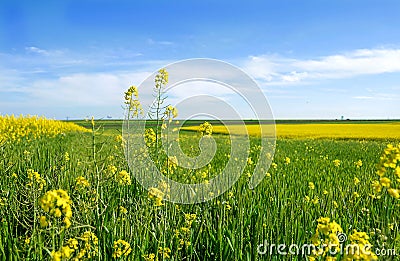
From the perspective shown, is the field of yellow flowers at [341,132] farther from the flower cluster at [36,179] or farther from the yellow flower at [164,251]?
the yellow flower at [164,251]

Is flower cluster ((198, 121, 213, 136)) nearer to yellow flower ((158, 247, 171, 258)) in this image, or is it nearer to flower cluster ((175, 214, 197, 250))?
flower cluster ((175, 214, 197, 250))

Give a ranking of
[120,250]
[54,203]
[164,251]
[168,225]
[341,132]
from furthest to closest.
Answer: [341,132] → [168,225] → [164,251] → [120,250] → [54,203]

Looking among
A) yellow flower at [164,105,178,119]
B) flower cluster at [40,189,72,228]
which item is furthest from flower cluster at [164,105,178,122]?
flower cluster at [40,189,72,228]

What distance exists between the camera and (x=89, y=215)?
12.1ft

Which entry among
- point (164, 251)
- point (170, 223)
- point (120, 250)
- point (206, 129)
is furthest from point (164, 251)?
point (206, 129)

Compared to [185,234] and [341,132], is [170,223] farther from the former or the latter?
[341,132]

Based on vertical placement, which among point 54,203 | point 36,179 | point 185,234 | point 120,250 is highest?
point 54,203

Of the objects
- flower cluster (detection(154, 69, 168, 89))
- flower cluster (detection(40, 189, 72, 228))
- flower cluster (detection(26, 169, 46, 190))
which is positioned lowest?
flower cluster (detection(26, 169, 46, 190))

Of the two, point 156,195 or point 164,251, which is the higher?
point 156,195

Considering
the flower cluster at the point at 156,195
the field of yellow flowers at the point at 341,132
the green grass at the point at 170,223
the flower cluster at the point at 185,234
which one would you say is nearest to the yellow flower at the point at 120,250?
the green grass at the point at 170,223

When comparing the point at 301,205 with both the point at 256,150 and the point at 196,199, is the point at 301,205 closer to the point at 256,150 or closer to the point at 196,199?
the point at 196,199

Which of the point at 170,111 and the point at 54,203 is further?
the point at 170,111

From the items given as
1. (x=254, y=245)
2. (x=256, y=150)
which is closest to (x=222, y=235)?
(x=254, y=245)

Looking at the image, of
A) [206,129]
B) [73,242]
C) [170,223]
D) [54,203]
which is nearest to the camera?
[54,203]
